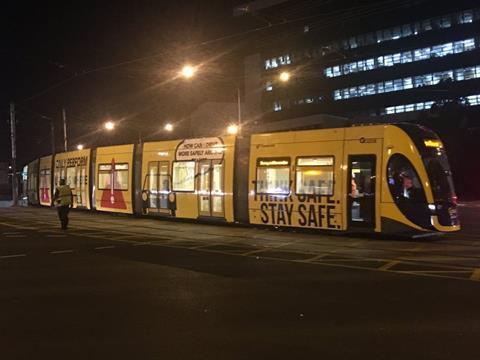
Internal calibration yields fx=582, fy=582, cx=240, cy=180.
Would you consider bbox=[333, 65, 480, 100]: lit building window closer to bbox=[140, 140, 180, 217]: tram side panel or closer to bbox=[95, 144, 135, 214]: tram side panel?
bbox=[95, 144, 135, 214]: tram side panel

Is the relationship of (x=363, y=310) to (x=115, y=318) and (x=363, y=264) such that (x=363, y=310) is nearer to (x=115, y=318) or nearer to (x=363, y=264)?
(x=115, y=318)

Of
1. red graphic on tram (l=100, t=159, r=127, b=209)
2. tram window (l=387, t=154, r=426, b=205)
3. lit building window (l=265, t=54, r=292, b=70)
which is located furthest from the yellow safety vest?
lit building window (l=265, t=54, r=292, b=70)

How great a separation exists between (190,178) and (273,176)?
3.84 m

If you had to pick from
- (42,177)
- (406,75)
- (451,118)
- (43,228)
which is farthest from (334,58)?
(43,228)

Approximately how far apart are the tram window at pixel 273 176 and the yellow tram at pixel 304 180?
0.03m

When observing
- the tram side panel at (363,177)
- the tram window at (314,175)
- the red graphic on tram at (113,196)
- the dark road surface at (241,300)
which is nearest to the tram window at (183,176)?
the red graphic on tram at (113,196)

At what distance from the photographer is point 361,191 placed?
15.1m

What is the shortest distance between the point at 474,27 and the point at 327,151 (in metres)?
67.4

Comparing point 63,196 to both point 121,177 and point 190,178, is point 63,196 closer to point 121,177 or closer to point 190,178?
point 190,178

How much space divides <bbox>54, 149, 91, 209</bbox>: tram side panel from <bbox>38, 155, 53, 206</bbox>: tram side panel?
7.00 feet

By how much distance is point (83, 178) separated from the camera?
26547 mm

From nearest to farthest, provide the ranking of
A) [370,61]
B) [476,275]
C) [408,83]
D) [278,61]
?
[476,275] < [408,83] < [370,61] < [278,61]

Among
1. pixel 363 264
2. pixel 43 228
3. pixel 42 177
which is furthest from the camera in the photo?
pixel 42 177

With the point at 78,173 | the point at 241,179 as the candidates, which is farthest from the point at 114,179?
the point at 241,179
